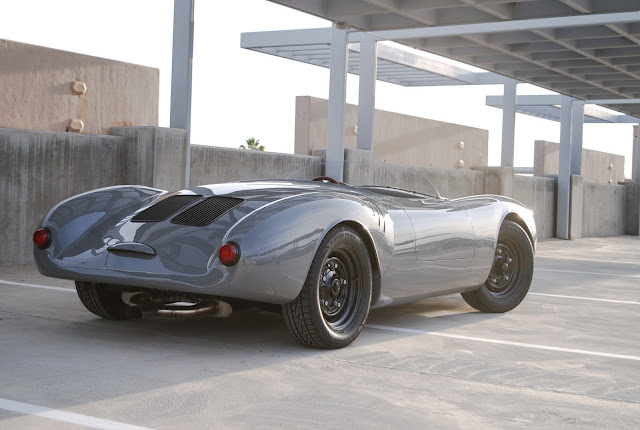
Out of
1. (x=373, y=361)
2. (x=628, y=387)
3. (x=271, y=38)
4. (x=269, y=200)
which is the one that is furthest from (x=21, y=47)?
(x=628, y=387)

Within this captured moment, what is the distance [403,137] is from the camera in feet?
73.1

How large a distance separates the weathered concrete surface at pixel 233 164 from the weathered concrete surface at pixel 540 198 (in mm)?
8466

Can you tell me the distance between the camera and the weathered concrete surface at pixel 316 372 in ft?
10.9

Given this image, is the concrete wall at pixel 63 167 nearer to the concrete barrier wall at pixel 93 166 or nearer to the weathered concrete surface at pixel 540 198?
the concrete barrier wall at pixel 93 166

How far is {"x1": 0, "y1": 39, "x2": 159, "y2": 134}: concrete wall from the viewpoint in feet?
38.5

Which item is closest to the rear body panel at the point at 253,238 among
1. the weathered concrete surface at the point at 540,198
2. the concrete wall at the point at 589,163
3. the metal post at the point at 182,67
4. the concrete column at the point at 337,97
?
the metal post at the point at 182,67

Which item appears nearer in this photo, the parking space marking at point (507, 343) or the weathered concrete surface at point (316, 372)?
the weathered concrete surface at point (316, 372)

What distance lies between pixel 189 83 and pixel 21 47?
292 cm

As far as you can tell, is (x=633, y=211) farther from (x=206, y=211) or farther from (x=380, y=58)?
(x=206, y=211)

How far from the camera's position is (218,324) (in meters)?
5.39

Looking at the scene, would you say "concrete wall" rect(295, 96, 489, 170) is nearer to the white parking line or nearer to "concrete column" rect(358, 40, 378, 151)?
"concrete column" rect(358, 40, 378, 151)

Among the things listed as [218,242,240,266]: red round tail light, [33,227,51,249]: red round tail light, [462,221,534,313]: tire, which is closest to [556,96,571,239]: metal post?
[462,221,534,313]: tire

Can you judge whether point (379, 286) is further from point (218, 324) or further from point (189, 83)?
point (189, 83)

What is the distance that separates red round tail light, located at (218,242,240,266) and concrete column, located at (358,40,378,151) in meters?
11.1
